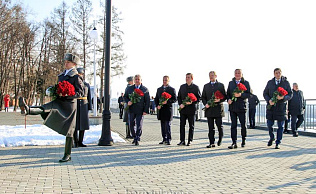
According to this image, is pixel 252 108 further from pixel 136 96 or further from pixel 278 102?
pixel 136 96

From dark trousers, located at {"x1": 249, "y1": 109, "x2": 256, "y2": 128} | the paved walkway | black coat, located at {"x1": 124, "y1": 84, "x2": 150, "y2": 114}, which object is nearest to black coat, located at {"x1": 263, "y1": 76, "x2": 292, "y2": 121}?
the paved walkway

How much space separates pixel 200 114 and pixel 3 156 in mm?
19418

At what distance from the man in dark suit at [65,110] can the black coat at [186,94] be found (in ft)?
12.2

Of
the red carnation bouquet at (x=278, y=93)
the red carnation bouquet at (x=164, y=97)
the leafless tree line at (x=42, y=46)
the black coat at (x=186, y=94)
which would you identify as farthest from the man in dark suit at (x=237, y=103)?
the leafless tree line at (x=42, y=46)

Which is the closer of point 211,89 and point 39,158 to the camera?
point 39,158

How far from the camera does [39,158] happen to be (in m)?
8.08

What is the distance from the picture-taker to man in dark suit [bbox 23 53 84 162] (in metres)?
7.19

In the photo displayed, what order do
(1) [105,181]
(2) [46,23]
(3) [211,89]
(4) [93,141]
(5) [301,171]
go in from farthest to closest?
(2) [46,23]
(4) [93,141]
(3) [211,89]
(5) [301,171]
(1) [105,181]

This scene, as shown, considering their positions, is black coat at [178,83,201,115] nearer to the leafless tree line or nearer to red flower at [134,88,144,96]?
red flower at [134,88,144,96]

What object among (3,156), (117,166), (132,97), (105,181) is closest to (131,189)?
(105,181)

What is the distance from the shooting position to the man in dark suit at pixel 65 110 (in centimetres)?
719

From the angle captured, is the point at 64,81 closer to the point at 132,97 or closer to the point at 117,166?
the point at 117,166

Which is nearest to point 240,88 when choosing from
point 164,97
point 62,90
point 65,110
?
point 164,97

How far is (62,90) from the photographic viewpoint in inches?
279
